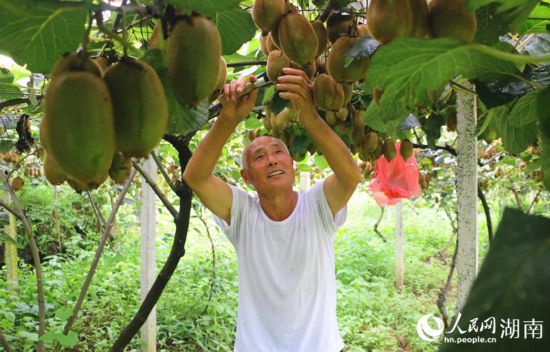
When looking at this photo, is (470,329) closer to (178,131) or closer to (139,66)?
(139,66)

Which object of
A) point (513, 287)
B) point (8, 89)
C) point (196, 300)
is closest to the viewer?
point (513, 287)

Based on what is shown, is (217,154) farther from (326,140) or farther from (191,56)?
(191,56)

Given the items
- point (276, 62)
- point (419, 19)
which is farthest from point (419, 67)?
point (276, 62)

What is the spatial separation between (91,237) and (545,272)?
6.77 m

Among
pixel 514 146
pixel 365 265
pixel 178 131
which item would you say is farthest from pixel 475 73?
pixel 365 265

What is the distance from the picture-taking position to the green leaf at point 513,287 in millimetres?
288

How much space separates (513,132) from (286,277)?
48.3 inches

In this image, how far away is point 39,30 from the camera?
0.48 metres

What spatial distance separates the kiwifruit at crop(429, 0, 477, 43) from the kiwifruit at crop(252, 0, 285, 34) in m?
0.26

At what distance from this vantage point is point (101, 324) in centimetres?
414

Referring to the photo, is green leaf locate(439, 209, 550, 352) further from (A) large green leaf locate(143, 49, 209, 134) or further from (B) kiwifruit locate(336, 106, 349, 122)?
(B) kiwifruit locate(336, 106, 349, 122)

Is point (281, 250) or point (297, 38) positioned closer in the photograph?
point (297, 38)

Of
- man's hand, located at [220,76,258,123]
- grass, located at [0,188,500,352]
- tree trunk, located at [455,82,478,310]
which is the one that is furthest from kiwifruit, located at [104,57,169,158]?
grass, located at [0,188,500,352]

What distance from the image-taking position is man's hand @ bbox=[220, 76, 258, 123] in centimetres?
116
